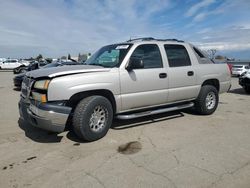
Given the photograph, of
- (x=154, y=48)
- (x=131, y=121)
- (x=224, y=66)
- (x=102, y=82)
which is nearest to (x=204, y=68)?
(x=224, y=66)

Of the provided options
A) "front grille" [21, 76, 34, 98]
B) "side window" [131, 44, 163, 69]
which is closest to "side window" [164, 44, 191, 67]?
"side window" [131, 44, 163, 69]

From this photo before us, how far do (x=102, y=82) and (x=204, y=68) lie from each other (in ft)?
10.0

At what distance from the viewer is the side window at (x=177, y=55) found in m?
5.31

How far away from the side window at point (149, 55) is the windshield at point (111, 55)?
0.24m

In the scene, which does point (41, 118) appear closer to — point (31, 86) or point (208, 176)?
point (31, 86)

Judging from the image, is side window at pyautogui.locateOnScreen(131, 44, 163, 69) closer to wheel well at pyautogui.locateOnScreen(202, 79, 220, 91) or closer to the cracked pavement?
the cracked pavement

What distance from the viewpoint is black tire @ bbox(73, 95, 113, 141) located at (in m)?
4.04

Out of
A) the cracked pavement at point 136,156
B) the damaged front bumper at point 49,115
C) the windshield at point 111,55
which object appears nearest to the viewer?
the cracked pavement at point 136,156

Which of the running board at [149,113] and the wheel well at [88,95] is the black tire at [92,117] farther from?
the running board at [149,113]

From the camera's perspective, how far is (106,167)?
3.31m

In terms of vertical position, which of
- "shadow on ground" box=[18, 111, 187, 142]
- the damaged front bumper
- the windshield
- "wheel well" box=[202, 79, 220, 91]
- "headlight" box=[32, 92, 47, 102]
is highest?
the windshield

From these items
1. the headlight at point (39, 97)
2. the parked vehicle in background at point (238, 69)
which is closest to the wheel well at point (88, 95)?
the headlight at point (39, 97)

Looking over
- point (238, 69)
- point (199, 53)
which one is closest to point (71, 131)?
point (199, 53)

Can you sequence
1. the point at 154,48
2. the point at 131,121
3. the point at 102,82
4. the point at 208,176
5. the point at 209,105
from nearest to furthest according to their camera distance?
the point at 208,176, the point at 102,82, the point at 154,48, the point at 131,121, the point at 209,105
